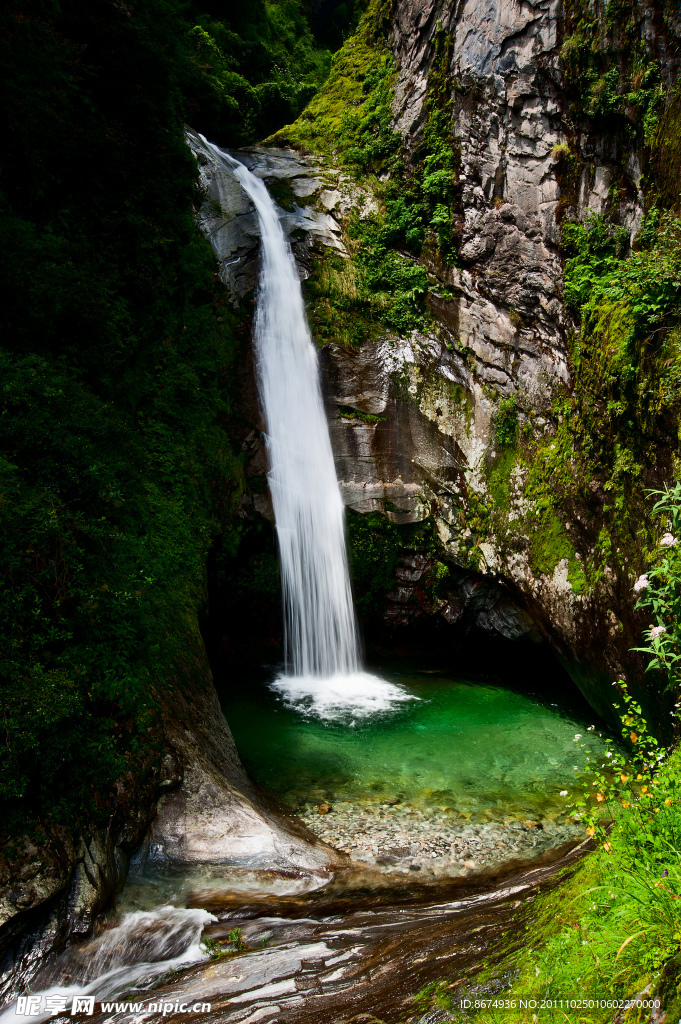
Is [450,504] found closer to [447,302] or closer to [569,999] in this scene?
[447,302]

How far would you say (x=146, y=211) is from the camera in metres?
7.75

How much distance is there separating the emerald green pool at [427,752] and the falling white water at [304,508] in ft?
3.50

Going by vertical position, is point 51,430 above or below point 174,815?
Result: above

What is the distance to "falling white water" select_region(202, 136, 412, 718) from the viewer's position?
9539 mm

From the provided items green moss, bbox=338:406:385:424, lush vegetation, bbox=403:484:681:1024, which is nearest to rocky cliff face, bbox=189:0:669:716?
green moss, bbox=338:406:385:424

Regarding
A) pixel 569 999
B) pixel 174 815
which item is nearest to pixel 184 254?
pixel 174 815

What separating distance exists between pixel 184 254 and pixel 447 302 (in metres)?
4.65

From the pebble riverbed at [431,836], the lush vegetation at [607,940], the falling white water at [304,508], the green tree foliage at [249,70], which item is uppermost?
the green tree foliage at [249,70]

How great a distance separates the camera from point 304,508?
973cm

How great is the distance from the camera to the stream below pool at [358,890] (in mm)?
3162

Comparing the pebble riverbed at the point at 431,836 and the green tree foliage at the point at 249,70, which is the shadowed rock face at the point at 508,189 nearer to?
the pebble riverbed at the point at 431,836

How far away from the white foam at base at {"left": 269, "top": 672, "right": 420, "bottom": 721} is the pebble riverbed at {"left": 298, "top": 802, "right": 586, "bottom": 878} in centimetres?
237

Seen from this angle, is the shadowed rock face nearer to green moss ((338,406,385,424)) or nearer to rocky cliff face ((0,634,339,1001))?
green moss ((338,406,385,424))

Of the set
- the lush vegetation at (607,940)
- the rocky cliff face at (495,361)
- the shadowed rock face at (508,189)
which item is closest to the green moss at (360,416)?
the rocky cliff face at (495,361)
